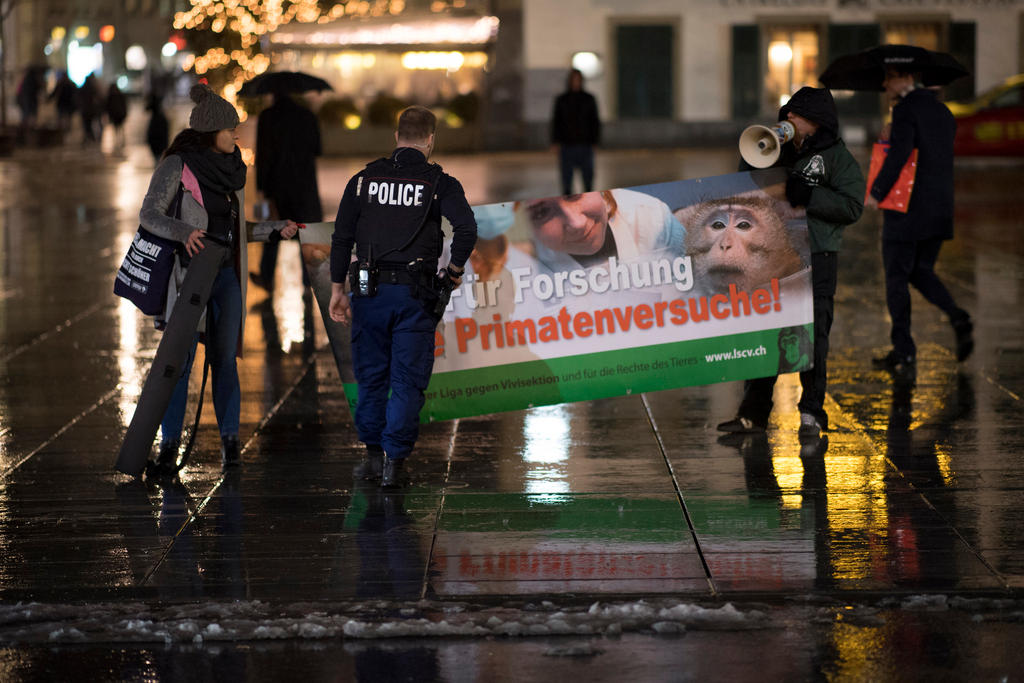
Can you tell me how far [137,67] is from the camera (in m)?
83.4

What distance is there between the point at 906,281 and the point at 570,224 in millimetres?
2985

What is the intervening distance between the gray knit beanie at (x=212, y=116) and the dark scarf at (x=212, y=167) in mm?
108

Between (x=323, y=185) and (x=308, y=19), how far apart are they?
45.9ft

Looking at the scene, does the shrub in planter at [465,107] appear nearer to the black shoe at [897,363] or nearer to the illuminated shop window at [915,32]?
the illuminated shop window at [915,32]

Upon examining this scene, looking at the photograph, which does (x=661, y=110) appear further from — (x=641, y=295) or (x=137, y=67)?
(x=137, y=67)

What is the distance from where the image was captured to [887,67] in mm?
9484

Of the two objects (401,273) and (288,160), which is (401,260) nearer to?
(401,273)

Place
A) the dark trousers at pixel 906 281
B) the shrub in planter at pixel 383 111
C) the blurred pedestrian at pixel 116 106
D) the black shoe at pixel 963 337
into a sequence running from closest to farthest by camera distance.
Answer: the dark trousers at pixel 906 281
the black shoe at pixel 963 337
the shrub in planter at pixel 383 111
the blurred pedestrian at pixel 116 106

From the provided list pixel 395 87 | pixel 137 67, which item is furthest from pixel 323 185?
pixel 137 67

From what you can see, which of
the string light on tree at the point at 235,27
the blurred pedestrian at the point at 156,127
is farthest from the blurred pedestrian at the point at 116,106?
the blurred pedestrian at the point at 156,127

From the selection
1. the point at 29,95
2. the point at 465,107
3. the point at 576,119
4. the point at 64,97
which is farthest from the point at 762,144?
the point at 64,97

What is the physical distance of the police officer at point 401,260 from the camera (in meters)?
6.77

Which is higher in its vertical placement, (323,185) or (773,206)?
(323,185)

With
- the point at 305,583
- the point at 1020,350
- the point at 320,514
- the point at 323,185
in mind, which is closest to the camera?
the point at 305,583
